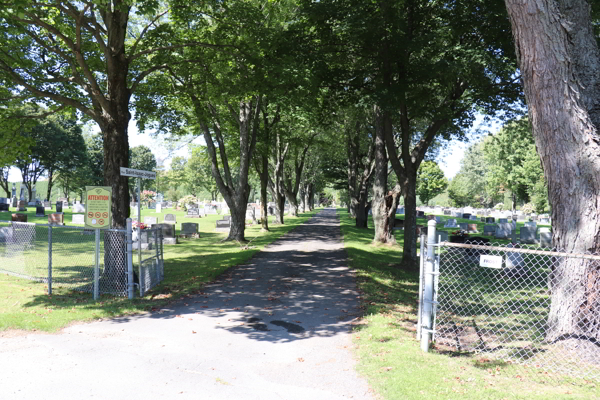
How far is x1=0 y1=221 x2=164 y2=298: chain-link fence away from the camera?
8.54 meters

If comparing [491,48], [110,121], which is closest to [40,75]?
[110,121]

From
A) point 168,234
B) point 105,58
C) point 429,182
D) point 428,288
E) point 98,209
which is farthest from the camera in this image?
point 429,182

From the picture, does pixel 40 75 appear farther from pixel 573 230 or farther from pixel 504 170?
pixel 504 170

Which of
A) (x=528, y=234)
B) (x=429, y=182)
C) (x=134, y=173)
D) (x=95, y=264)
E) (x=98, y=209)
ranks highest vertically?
(x=429, y=182)

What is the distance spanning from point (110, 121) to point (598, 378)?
1005cm

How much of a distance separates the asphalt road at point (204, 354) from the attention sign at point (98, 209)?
2.46 meters

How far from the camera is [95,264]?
847cm

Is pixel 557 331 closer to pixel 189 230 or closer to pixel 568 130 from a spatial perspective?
pixel 568 130

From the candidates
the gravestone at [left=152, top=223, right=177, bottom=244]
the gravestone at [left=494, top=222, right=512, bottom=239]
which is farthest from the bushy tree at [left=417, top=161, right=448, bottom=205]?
the gravestone at [left=152, top=223, right=177, bottom=244]

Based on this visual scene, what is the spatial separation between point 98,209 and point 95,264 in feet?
3.77

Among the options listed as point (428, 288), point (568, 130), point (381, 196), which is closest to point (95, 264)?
point (428, 288)

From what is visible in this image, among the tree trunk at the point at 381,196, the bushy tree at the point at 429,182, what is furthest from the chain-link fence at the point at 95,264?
the bushy tree at the point at 429,182

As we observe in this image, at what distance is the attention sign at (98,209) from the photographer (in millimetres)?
8727

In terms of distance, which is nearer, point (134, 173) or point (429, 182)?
point (134, 173)
